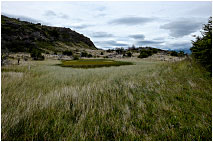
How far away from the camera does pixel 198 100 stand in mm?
3008

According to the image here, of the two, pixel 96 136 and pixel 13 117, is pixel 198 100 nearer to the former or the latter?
pixel 96 136

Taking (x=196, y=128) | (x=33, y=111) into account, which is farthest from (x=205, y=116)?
(x=33, y=111)

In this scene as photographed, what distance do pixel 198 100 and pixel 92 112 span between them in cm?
304

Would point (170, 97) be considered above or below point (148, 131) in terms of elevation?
above

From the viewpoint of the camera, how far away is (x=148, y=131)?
192 centimetres

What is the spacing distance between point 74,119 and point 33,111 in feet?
3.32

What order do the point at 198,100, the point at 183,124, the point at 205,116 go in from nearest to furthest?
the point at 183,124
the point at 205,116
the point at 198,100

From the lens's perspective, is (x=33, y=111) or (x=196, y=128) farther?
(x=33, y=111)

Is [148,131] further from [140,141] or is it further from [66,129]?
[66,129]

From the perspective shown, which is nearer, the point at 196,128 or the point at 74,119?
the point at 196,128

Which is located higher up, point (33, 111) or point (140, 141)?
point (33, 111)

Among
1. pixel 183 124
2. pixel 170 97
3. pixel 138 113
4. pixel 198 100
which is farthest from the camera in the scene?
pixel 170 97

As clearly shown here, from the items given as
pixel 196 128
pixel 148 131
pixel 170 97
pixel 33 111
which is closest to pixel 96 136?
pixel 148 131

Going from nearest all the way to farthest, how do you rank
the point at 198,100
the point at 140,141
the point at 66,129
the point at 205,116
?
the point at 140,141
the point at 66,129
the point at 205,116
the point at 198,100
